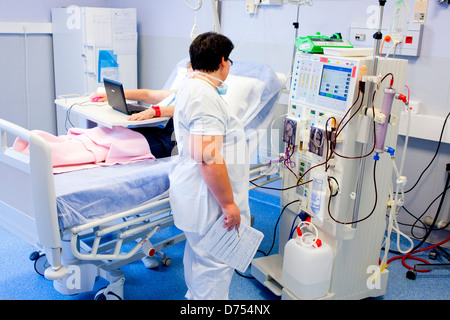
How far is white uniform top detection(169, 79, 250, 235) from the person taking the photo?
1.76 metres

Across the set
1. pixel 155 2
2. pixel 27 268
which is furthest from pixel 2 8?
pixel 27 268

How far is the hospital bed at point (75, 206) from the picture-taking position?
5.66 ft

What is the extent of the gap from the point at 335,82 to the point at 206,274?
1021 mm

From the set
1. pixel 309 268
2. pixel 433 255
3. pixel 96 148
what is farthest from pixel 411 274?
pixel 96 148

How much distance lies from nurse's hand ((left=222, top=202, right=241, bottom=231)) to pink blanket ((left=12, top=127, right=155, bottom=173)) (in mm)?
611

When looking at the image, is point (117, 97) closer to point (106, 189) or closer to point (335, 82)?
point (106, 189)

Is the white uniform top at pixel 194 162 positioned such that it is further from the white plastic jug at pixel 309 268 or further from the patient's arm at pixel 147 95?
the patient's arm at pixel 147 95

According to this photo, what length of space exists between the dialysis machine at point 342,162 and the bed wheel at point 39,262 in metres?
1.21

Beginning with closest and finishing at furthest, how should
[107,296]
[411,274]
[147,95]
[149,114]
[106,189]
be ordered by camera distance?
[106,189]
[107,296]
[149,114]
[411,274]
[147,95]

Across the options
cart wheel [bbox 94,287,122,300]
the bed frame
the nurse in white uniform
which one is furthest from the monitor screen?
cart wheel [bbox 94,287,122,300]

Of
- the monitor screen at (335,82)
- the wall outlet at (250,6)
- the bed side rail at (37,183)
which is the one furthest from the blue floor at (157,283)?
the wall outlet at (250,6)

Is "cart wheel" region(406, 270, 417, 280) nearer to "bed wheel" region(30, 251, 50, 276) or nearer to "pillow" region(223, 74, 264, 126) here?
"pillow" region(223, 74, 264, 126)

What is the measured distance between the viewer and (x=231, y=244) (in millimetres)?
1986
